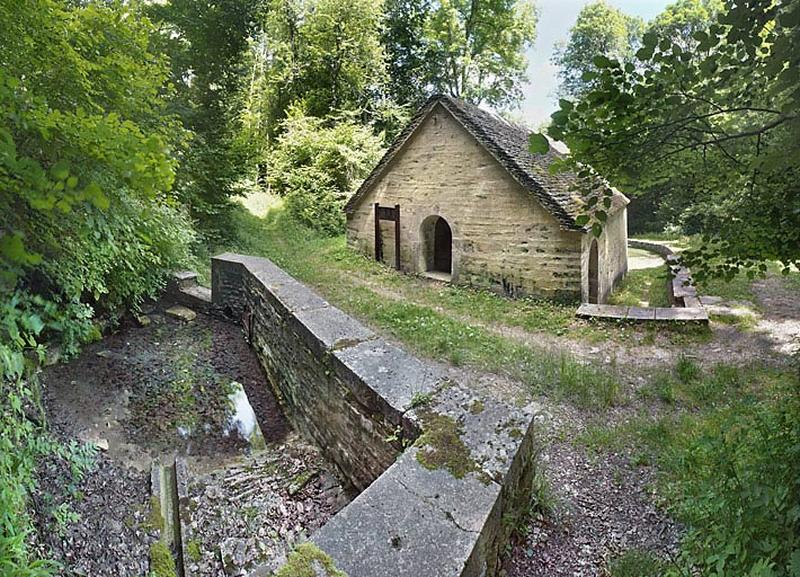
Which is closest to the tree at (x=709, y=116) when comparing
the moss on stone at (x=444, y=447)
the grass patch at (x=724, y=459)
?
the grass patch at (x=724, y=459)

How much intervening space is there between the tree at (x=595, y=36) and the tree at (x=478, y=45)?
10.6 feet

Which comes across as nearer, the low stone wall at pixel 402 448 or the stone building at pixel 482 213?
the low stone wall at pixel 402 448

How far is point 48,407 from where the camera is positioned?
4.88 m

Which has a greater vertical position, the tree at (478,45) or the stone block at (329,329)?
the tree at (478,45)

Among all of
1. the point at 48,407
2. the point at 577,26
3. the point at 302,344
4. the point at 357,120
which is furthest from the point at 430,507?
the point at 577,26

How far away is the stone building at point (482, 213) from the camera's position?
402 inches

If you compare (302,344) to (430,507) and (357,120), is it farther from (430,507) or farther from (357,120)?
(357,120)

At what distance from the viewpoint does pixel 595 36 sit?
2922cm

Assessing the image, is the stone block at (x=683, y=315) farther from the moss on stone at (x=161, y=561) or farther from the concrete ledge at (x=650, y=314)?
the moss on stone at (x=161, y=561)

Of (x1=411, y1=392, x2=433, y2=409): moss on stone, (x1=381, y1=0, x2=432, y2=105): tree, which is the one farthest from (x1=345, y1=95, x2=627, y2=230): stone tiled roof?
(x1=381, y1=0, x2=432, y2=105): tree

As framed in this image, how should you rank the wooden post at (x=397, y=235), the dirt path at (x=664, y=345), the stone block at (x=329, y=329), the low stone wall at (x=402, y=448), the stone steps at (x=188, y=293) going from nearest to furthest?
the low stone wall at (x=402, y=448) → the stone block at (x=329, y=329) → the dirt path at (x=664, y=345) → the stone steps at (x=188, y=293) → the wooden post at (x=397, y=235)

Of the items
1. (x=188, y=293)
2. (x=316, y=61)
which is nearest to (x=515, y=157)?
(x=188, y=293)

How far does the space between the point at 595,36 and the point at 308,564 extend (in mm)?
34495

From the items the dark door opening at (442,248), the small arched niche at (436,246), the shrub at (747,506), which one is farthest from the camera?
the dark door opening at (442,248)
